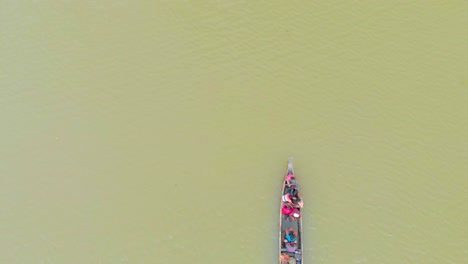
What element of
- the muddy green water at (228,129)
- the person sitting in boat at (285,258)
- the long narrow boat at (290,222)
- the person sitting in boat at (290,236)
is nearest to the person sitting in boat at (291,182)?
the long narrow boat at (290,222)

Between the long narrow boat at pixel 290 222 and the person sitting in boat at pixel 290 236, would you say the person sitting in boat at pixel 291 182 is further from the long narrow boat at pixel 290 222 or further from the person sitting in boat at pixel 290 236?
the person sitting in boat at pixel 290 236

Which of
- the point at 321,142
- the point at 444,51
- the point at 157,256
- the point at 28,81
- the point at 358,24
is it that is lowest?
the point at 157,256

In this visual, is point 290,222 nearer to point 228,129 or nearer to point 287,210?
point 287,210

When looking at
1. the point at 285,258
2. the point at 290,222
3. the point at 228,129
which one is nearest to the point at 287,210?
the point at 290,222

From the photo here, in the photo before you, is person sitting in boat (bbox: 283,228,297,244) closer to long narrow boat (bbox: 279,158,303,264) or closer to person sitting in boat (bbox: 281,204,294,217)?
long narrow boat (bbox: 279,158,303,264)

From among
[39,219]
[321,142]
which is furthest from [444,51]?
[39,219]

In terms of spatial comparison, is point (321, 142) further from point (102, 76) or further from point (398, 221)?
point (102, 76)
